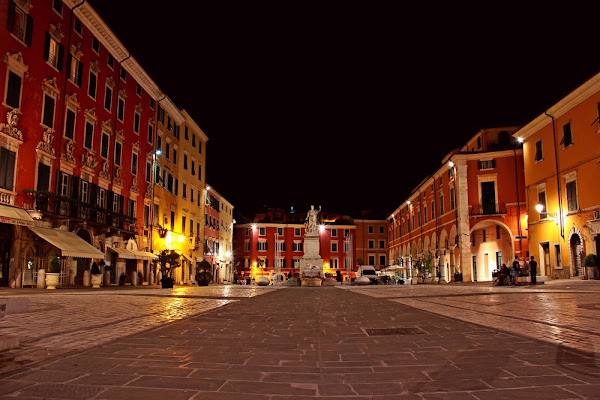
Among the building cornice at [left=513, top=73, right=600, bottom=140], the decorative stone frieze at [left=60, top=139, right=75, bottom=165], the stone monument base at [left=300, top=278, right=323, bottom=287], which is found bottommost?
the stone monument base at [left=300, top=278, right=323, bottom=287]

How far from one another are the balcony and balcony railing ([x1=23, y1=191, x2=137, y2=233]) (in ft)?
97.2

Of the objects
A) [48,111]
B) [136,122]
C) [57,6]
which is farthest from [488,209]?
[57,6]

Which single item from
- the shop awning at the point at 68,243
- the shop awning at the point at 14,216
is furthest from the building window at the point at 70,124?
the shop awning at the point at 14,216

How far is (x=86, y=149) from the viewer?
1145 inches

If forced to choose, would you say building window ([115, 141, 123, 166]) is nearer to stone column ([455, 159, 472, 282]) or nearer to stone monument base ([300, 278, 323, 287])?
stone monument base ([300, 278, 323, 287])

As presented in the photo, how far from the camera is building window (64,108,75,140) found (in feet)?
88.7

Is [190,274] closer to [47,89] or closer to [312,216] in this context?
[312,216]

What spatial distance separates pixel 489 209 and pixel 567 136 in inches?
536

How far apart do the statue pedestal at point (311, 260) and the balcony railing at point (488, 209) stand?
47.8 ft

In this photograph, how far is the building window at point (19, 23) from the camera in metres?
22.0

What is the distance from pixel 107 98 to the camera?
32.3 metres

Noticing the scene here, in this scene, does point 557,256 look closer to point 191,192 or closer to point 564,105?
point 564,105

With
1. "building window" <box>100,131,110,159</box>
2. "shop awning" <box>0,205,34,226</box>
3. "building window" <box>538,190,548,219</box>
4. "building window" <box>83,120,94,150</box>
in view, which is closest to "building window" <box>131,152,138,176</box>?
"building window" <box>100,131,110,159</box>

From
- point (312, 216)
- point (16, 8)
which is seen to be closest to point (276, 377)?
point (16, 8)
